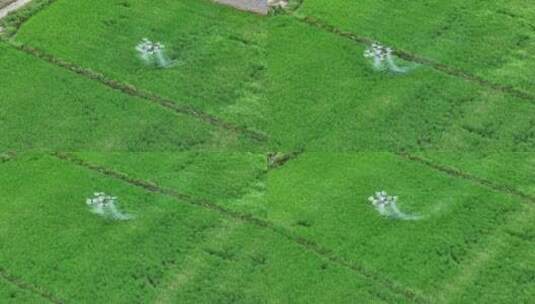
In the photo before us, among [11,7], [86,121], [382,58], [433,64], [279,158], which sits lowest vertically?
[279,158]

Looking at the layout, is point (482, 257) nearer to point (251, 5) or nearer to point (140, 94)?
point (140, 94)

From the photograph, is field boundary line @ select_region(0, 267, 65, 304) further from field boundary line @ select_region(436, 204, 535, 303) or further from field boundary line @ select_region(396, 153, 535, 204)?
field boundary line @ select_region(396, 153, 535, 204)

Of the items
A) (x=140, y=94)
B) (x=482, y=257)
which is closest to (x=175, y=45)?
(x=140, y=94)

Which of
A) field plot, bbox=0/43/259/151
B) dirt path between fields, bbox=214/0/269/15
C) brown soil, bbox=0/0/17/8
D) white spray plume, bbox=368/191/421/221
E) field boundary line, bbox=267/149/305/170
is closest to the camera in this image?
white spray plume, bbox=368/191/421/221

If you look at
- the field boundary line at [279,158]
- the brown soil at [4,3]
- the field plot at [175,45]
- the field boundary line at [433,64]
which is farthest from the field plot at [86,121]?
the field boundary line at [433,64]

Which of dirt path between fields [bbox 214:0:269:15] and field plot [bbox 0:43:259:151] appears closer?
field plot [bbox 0:43:259:151]

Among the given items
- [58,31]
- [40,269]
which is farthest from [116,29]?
[40,269]

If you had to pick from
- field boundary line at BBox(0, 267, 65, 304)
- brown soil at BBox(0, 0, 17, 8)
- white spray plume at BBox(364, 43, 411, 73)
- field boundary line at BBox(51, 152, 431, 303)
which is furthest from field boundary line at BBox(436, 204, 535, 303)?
brown soil at BBox(0, 0, 17, 8)
